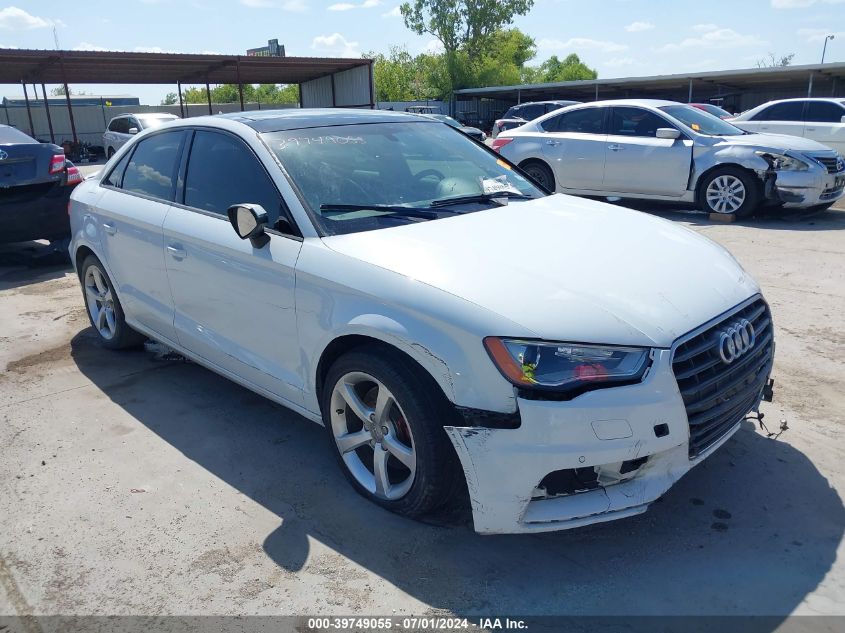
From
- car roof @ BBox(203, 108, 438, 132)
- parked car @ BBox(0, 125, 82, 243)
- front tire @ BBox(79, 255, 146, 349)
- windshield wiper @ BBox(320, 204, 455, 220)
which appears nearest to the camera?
windshield wiper @ BBox(320, 204, 455, 220)

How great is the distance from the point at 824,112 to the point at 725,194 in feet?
20.0

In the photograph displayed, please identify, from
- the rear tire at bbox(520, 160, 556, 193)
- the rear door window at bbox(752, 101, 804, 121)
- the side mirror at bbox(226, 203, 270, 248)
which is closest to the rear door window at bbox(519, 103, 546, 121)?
the rear door window at bbox(752, 101, 804, 121)

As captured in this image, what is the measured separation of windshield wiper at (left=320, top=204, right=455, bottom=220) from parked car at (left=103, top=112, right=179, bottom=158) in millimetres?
17637

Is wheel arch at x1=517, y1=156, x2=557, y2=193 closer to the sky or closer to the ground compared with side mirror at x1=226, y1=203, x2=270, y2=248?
closer to the ground

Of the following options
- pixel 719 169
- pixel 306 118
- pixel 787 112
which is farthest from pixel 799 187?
pixel 306 118

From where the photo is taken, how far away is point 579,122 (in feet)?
34.6

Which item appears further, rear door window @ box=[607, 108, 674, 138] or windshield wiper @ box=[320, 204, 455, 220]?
rear door window @ box=[607, 108, 674, 138]

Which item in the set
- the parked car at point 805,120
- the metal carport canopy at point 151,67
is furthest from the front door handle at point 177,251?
the metal carport canopy at point 151,67

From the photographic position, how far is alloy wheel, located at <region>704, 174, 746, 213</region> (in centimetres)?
929

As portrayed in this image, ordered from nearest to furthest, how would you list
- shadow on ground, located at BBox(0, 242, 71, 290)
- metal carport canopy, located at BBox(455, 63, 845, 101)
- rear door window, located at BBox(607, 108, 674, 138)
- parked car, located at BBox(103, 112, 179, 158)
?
shadow on ground, located at BBox(0, 242, 71, 290), rear door window, located at BBox(607, 108, 674, 138), parked car, located at BBox(103, 112, 179, 158), metal carport canopy, located at BBox(455, 63, 845, 101)

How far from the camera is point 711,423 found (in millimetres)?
2633

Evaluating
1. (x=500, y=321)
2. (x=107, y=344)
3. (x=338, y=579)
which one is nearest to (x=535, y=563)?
(x=338, y=579)

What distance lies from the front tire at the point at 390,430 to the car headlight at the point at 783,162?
8041 mm

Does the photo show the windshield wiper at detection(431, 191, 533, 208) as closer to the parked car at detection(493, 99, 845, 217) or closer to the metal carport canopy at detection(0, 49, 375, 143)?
the parked car at detection(493, 99, 845, 217)
